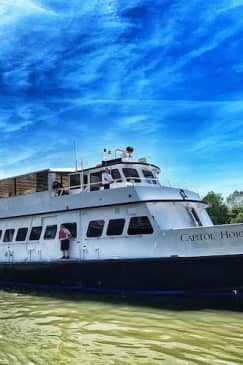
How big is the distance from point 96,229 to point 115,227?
2.53ft

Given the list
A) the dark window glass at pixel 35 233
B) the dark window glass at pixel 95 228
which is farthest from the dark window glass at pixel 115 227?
the dark window glass at pixel 35 233

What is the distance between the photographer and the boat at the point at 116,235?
1145 centimetres

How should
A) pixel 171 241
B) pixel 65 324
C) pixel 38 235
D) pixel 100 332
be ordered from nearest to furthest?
pixel 100 332, pixel 65 324, pixel 171 241, pixel 38 235

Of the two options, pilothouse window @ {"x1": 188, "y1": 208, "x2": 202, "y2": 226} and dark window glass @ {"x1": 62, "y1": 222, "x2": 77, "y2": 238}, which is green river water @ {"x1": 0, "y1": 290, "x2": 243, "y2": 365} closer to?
dark window glass @ {"x1": 62, "y1": 222, "x2": 77, "y2": 238}

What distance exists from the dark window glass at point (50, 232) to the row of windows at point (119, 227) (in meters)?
1.58

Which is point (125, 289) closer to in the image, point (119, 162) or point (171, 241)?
point (171, 241)

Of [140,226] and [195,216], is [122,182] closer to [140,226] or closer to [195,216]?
[140,226]

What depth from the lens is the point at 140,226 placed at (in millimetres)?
12867

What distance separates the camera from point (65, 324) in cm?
964

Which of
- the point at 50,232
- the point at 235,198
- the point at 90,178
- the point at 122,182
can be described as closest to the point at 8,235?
the point at 50,232

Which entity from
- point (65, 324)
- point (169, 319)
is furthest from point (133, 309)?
point (65, 324)

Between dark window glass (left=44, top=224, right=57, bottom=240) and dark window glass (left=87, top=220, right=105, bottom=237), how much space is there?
158 cm

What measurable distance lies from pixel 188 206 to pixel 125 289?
3.24 meters

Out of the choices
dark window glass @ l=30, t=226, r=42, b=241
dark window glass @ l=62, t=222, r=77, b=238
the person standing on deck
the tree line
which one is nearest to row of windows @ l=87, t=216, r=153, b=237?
dark window glass @ l=62, t=222, r=77, b=238
